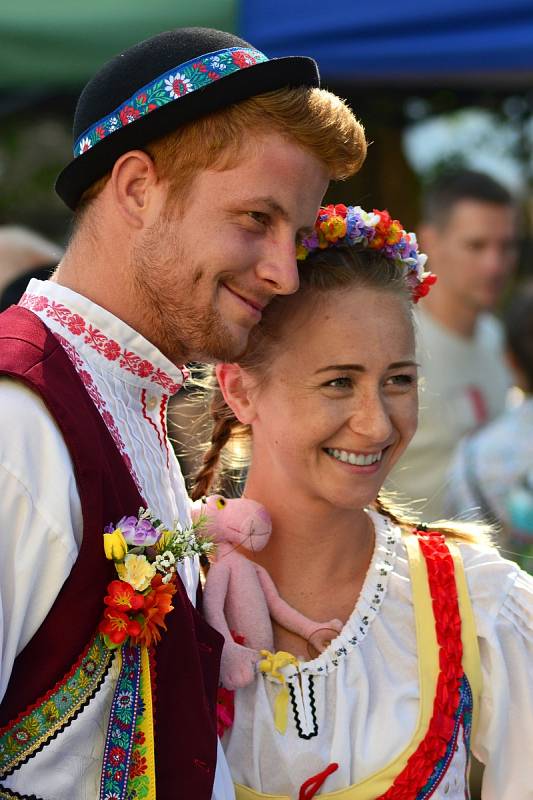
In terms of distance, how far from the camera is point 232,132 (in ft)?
6.42

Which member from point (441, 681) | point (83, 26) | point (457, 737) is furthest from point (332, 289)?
point (83, 26)

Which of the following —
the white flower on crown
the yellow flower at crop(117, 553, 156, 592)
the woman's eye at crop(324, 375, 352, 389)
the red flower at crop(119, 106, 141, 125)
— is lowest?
the yellow flower at crop(117, 553, 156, 592)

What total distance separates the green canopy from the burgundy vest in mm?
2571

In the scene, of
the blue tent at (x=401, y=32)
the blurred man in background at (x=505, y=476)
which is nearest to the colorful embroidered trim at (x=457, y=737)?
the blurred man in background at (x=505, y=476)

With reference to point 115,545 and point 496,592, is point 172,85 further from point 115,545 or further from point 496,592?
point 496,592

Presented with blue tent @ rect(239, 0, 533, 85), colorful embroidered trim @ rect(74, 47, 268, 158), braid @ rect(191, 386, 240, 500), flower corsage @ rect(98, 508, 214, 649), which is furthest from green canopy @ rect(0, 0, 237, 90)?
flower corsage @ rect(98, 508, 214, 649)

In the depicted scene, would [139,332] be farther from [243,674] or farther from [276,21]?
[276,21]

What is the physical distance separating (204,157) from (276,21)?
245 cm

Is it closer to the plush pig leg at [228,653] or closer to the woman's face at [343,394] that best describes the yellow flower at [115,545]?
the plush pig leg at [228,653]

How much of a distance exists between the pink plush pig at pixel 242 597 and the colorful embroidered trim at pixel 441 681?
0.69 feet

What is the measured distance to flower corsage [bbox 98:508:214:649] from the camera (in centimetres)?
179

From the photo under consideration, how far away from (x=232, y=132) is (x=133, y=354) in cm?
40

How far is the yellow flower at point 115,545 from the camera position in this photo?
5.81ft

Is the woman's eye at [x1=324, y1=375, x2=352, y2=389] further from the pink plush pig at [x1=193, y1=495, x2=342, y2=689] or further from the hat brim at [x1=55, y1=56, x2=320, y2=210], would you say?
the hat brim at [x1=55, y1=56, x2=320, y2=210]
